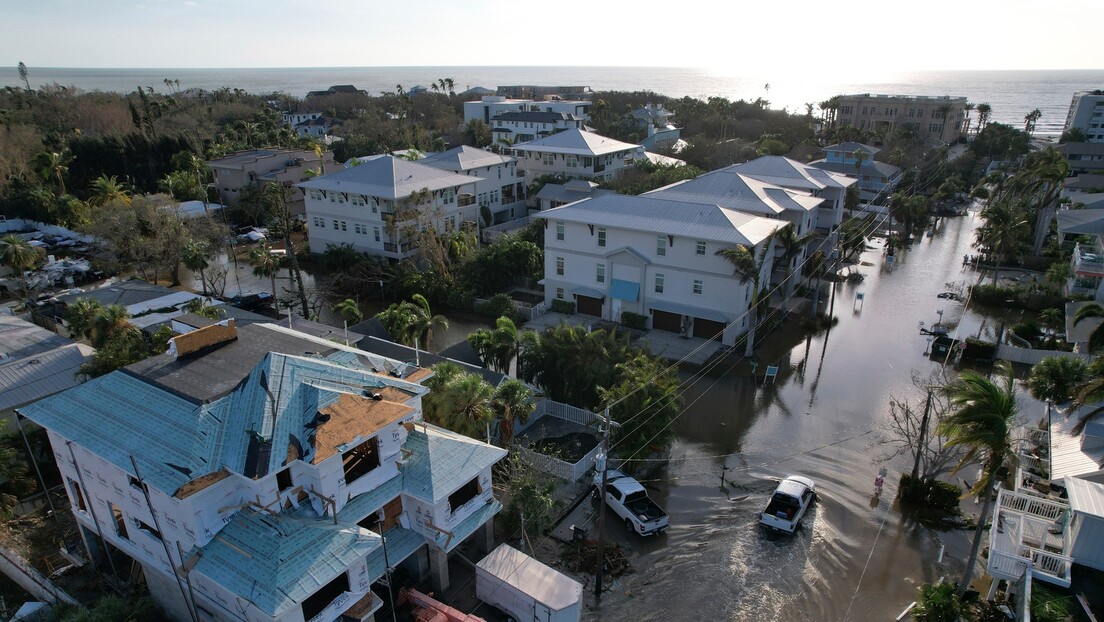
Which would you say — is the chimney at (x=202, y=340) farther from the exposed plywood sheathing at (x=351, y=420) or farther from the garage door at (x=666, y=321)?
the garage door at (x=666, y=321)

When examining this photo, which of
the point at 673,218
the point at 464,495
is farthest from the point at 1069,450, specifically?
the point at 673,218

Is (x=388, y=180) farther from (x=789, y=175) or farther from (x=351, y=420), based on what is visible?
(x=351, y=420)

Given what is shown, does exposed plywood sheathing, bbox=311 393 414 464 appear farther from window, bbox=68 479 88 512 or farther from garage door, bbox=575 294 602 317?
garage door, bbox=575 294 602 317

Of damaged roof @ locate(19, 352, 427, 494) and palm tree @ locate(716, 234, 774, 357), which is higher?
damaged roof @ locate(19, 352, 427, 494)

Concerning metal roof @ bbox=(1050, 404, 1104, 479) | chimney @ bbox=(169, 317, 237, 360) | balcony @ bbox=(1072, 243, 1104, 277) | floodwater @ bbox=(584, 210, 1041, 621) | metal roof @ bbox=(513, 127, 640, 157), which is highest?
metal roof @ bbox=(513, 127, 640, 157)

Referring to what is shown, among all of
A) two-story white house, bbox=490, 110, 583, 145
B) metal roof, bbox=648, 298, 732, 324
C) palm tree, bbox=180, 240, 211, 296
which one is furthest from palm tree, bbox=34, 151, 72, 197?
metal roof, bbox=648, 298, 732, 324

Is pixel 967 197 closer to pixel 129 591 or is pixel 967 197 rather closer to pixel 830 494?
pixel 830 494
